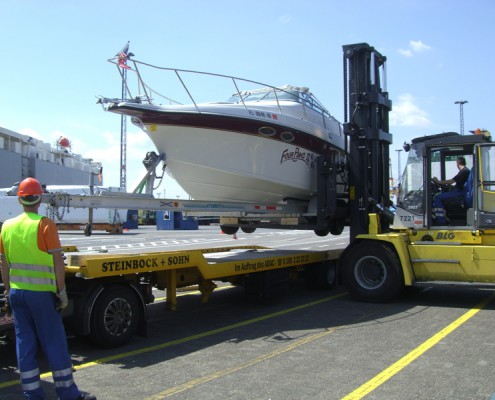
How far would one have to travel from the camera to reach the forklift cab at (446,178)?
8094 millimetres

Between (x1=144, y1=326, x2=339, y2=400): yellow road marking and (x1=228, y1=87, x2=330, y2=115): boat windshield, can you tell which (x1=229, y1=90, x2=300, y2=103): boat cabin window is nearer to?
(x1=228, y1=87, x2=330, y2=115): boat windshield

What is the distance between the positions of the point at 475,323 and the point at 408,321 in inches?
34.9

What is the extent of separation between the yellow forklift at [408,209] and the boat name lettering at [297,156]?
2.66ft

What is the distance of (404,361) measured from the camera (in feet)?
17.3

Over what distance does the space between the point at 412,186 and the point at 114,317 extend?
18.6 feet

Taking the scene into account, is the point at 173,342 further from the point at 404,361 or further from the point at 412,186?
A: the point at 412,186

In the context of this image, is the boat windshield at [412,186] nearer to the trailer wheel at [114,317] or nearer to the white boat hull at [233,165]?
the white boat hull at [233,165]

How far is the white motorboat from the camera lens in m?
8.18

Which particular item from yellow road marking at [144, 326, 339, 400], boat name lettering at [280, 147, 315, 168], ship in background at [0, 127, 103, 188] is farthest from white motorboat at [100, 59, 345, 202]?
ship in background at [0, 127, 103, 188]

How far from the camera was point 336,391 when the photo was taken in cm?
440

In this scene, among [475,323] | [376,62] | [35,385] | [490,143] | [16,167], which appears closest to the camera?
[35,385]

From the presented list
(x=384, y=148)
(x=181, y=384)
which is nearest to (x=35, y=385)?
(x=181, y=384)

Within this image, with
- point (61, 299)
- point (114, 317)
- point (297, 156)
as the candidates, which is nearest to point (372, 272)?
point (297, 156)

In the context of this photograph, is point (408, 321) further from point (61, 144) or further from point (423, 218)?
point (61, 144)
